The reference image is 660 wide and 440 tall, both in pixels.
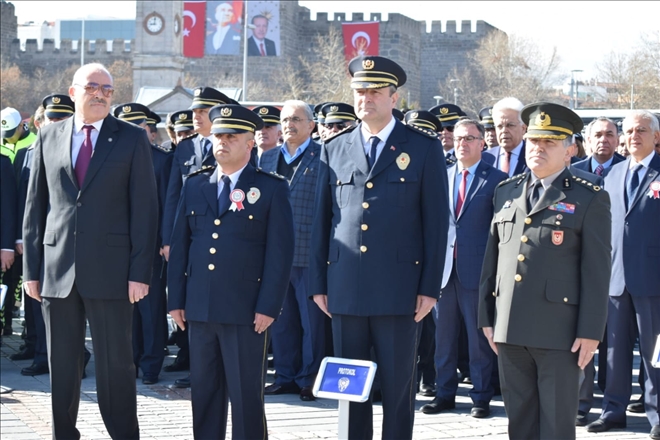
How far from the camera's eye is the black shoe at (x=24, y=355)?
33.1 feet

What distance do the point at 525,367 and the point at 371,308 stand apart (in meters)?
0.84

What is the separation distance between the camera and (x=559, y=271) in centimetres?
558

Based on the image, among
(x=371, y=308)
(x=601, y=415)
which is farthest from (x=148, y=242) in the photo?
(x=601, y=415)

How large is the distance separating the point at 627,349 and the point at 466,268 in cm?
125

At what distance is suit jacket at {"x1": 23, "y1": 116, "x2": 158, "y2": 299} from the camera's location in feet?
20.8

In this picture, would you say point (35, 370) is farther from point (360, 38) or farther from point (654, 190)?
point (360, 38)

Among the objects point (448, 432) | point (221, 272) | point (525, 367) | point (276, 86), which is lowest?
point (448, 432)

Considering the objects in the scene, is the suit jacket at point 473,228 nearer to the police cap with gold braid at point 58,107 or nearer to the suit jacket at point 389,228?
Result: the suit jacket at point 389,228

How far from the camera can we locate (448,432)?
7.35 meters

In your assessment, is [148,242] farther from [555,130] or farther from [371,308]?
[555,130]

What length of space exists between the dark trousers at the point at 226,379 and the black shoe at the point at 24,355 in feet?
14.7

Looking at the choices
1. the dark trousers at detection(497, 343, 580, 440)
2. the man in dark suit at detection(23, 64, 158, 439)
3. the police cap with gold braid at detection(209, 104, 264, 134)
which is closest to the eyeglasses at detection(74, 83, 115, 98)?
the man in dark suit at detection(23, 64, 158, 439)

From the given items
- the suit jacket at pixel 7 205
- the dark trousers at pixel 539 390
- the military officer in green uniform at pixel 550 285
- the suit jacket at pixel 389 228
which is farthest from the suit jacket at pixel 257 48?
the dark trousers at pixel 539 390

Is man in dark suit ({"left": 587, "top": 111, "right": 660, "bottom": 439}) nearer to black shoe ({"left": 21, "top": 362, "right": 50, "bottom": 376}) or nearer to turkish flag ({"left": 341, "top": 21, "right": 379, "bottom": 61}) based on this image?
black shoe ({"left": 21, "top": 362, "right": 50, "bottom": 376})
